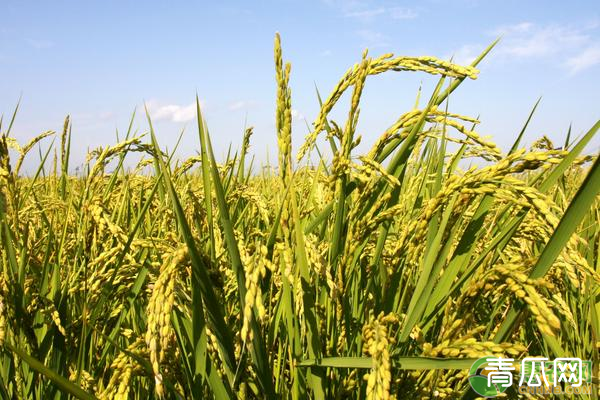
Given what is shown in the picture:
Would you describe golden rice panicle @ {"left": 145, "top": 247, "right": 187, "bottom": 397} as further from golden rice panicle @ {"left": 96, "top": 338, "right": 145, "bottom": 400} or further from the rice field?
golden rice panicle @ {"left": 96, "top": 338, "right": 145, "bottom": 400}

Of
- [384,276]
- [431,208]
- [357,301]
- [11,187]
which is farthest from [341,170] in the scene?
[11,187]

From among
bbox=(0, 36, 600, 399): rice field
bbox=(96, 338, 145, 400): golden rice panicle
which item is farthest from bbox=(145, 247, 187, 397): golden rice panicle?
bbox=(96, 338, 145, 400): golden rice panicle

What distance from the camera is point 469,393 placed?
3.85ft

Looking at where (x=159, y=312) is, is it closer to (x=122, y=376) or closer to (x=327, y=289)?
(x=122, y=376)

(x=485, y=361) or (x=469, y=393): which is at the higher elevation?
(x=485, y=361)

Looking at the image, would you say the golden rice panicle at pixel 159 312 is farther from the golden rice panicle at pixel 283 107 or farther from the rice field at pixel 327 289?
the golden rice panicle at pixel 283 107

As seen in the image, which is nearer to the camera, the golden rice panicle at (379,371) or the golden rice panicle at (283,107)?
the golden rice panicle at (379,371)

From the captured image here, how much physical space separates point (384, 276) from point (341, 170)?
457 mm

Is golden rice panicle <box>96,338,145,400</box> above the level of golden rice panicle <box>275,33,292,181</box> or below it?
below

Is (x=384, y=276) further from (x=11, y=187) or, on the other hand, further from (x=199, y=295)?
(x=11, y=187)

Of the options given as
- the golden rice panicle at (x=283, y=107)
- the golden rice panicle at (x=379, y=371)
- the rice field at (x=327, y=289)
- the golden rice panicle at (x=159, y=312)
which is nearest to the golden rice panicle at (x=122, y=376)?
the rice field at (x=327, y=289)

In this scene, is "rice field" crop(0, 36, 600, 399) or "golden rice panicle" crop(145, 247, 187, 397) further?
"rice field" crop(0, 36, 600, 399)

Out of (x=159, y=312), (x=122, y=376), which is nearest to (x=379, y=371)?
(x=159, y=312)

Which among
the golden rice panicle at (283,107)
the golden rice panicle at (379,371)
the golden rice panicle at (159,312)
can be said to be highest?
the golden rice panicle at (283,107)
